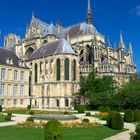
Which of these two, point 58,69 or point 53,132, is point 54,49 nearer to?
point 58,69

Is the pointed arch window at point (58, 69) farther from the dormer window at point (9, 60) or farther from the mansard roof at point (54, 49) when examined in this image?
the dormer window at point (9, 60)

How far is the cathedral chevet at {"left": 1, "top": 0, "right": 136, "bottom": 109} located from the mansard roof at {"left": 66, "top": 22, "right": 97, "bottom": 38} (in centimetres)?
34

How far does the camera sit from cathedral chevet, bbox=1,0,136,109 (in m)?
54.8

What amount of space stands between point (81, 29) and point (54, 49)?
62.8 feet

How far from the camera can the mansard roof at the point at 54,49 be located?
55.8 meters

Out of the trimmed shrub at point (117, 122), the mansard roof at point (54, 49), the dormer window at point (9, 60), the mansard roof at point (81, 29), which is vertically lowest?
the trimmed shrub at point (117, 122)

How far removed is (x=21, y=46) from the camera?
225 ft

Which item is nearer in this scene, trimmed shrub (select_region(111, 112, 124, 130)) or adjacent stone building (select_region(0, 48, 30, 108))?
trimmed shrub (select_region(111, 112, 124, 130))

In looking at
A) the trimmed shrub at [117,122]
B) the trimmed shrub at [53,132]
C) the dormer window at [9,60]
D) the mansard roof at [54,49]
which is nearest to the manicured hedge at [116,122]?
the trimmed shrub at [117,122]

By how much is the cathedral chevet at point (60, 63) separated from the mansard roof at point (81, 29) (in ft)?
1.12

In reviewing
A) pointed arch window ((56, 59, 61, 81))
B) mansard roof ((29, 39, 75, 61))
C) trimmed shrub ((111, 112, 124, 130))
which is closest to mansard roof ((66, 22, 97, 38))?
mansard roof ((29, 39, 75, 61))

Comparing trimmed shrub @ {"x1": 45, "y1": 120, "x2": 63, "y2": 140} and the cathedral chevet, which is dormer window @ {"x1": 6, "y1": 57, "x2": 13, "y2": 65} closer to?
the cathedral chevet

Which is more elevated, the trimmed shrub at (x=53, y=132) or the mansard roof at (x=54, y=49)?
the mansard roof at (x=54, y=49)

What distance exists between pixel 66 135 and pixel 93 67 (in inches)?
1711
